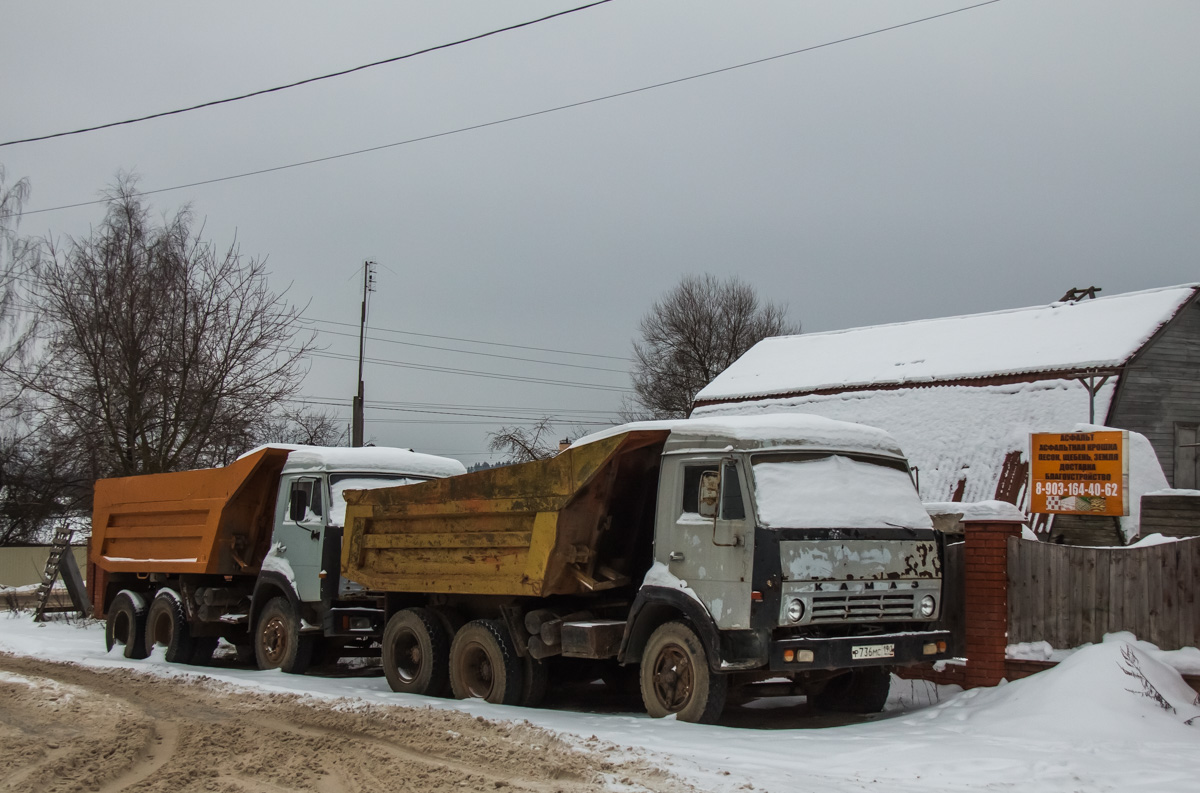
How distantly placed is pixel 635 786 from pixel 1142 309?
75.5 feet

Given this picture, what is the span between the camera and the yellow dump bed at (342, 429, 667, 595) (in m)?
10.5

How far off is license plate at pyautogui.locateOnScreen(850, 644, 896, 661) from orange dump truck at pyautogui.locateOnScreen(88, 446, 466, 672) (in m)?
6.52

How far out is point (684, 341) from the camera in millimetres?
60188

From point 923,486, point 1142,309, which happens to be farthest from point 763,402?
point 1142,309

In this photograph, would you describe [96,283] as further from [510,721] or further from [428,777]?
[428,777]

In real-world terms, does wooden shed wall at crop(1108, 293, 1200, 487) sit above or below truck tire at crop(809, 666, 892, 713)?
above


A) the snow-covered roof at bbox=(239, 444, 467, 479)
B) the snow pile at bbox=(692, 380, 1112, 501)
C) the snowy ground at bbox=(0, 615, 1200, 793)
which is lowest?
the snowy ground at bbox=(0, 615, 1200, 793)

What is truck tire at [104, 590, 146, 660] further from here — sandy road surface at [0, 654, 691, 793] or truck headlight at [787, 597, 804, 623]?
truck headlight at [787, 597, 804, 623]

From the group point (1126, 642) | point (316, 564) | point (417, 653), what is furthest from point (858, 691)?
point (316, 564)

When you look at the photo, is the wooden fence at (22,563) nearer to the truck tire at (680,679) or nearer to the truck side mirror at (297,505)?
the truck side mirror at (297,505)

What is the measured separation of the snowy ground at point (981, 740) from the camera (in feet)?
23.5

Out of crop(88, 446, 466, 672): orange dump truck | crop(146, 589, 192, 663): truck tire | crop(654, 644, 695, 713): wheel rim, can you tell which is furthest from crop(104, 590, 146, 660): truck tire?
crop(654, 644, 695, 713): wheel rim

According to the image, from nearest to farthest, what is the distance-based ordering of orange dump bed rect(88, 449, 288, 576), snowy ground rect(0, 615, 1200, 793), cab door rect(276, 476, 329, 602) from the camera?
snowy ground rect(0, 615, 1200, 793) → cab door rect(276, 476, 329, 602) → orange dump bed rect(88, 449, 288, 576)

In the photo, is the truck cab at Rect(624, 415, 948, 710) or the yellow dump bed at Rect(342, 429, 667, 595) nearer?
the truck cab at Rect(624, 415, 948, 710)
